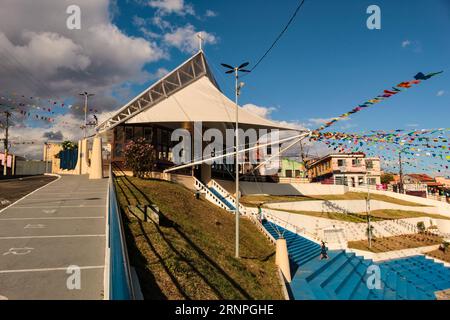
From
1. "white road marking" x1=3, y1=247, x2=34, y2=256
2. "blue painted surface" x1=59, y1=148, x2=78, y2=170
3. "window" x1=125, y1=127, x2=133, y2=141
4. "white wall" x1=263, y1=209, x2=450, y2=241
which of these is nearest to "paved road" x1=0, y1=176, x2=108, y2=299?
"white road marking" x1=3, y1=247, x2=34, y2=256

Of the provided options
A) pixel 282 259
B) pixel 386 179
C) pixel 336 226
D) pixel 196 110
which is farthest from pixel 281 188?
pixel 386 179

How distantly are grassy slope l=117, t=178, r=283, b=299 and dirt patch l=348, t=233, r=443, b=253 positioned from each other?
12739 millimetres

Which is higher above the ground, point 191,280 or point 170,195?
point 170,195

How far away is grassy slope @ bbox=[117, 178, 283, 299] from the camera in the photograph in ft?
32.9

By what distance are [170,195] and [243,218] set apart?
694cm

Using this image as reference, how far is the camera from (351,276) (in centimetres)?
2002

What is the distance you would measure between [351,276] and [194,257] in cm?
1254

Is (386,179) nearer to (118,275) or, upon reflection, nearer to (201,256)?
(201,256)

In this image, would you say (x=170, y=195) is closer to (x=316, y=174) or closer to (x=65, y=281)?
(x=65, y=281)

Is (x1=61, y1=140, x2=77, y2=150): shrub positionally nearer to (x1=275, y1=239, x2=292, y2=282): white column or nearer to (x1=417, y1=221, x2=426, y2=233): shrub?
(x1=275, y1=239, x2=292, y2=282): white column

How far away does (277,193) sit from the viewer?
42.3 m

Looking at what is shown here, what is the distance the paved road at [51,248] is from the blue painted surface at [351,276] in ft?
32.7
